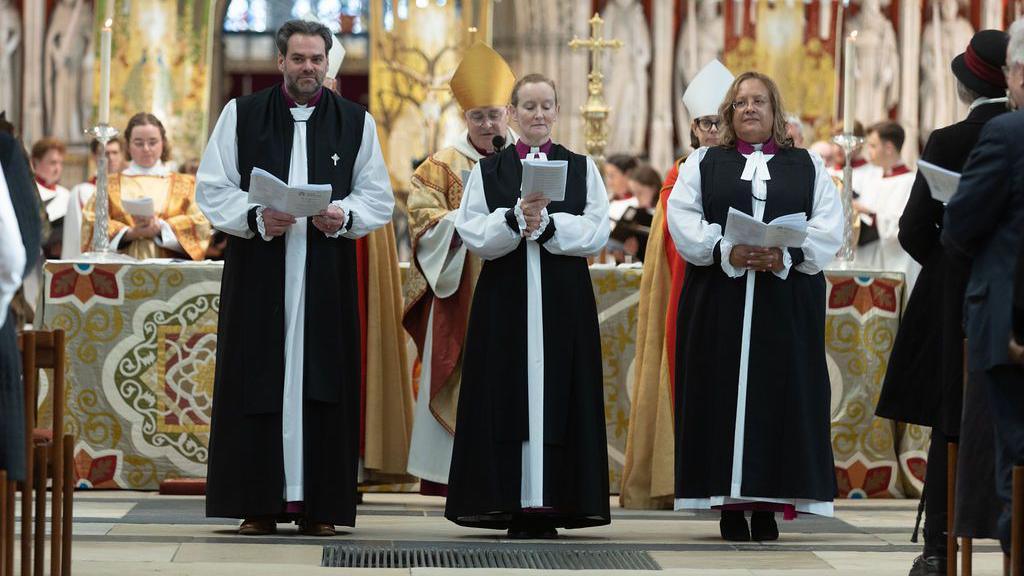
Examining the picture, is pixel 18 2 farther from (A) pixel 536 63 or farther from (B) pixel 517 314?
(B) pixel 517 314

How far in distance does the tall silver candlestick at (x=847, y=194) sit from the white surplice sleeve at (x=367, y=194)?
7.27 feet

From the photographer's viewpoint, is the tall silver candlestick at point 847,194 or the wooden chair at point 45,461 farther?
the tall silver candlestick at point 847,194

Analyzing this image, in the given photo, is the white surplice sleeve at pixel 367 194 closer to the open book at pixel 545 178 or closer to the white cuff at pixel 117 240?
the open book at pixel 545 178

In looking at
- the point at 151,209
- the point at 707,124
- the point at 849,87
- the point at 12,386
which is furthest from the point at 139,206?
the point at 12,386

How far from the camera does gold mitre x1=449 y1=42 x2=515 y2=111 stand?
7.25 m

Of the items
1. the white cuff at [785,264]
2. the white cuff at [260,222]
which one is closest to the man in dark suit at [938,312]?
the white cuff at [785,264]

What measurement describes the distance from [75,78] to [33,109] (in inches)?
18.2

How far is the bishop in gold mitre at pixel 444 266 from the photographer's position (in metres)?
7.28

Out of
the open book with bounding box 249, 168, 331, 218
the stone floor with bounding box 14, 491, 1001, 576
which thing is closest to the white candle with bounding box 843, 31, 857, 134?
the stone floor with bounding box 14, 491, 1001, 576

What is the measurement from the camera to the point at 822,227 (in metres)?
6.61

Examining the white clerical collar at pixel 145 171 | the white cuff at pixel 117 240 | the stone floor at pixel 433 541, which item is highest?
the white clerical collar at pixel 145 171

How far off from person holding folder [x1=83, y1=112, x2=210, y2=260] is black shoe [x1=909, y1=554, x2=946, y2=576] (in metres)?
4.14

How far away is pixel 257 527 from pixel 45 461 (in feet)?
6.19

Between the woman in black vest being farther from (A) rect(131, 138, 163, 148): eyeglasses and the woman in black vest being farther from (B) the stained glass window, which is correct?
(B) the stained glass window
